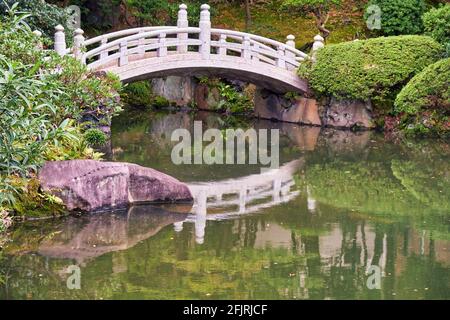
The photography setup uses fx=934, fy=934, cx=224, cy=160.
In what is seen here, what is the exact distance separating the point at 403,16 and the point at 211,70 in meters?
5.32

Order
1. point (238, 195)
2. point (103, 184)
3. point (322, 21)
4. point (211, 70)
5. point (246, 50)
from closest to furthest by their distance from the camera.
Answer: point (103, 184)
point (238, 195)
point (246, 50)
point (211, 70)
point (322, 21)

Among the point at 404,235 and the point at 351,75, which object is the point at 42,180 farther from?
the point at 351,75

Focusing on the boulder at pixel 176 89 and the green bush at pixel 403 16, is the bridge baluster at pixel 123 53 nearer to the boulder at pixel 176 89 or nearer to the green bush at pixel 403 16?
the boulder at pixel 176 89

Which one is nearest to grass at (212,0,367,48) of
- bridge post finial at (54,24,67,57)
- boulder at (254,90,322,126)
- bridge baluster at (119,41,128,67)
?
boulder at (254,90,322,126)

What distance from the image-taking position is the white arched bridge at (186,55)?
17.2 meters

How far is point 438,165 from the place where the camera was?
52.3 ft

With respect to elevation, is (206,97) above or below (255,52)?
below

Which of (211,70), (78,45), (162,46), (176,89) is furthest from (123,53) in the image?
(176,89)

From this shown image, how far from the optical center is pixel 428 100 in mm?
18656

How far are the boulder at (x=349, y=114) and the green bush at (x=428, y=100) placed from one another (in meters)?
1.32

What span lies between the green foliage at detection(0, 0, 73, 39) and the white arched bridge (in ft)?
3.25

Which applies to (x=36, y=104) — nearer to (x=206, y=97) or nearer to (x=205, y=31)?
(x=205, y=31)

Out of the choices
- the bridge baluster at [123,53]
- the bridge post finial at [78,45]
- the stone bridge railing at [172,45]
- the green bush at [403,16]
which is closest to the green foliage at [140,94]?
the stone bridge railing at [172,45]

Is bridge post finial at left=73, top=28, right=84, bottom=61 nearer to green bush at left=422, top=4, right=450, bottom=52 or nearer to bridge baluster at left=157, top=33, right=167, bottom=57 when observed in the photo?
bridge baluster at left=157, top=33, right=167, bottom=57
